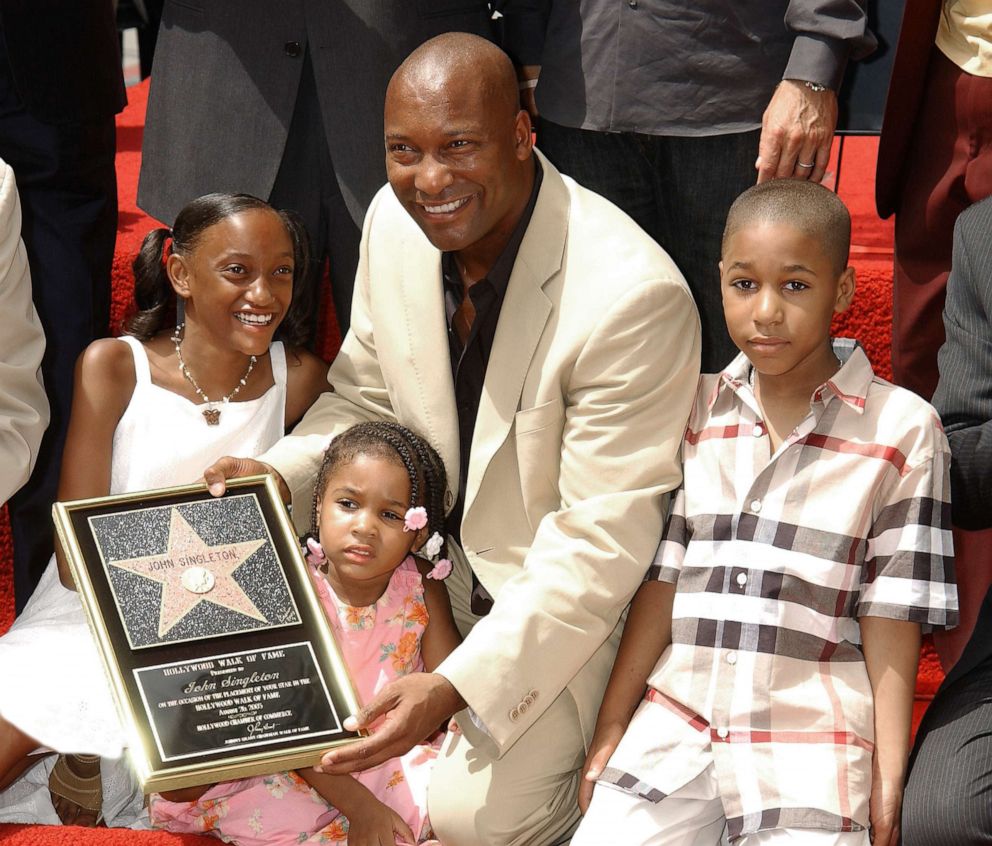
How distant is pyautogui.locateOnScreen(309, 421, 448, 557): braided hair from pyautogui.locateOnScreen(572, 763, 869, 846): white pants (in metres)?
0.52

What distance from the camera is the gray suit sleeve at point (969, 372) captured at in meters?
2.09

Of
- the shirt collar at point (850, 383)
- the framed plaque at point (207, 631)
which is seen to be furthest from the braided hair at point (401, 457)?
the shirt collar at point (850, 383)

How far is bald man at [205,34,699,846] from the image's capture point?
6.96 ft

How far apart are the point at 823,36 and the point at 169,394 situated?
49.3 inches

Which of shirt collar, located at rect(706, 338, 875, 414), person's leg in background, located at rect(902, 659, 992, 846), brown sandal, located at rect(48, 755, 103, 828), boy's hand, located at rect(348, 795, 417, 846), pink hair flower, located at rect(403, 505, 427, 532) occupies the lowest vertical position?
brown sandal, located at rect(48, 755, 103, 828)

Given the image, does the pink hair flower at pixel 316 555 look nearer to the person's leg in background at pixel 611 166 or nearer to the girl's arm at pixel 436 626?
the girl's arm at pixel 436 626

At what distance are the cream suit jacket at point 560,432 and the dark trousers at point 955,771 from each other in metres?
0.47

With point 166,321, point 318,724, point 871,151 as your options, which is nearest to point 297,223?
point 166,321

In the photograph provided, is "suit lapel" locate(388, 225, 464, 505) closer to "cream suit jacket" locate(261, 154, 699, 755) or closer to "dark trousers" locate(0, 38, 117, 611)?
"cream suit jacket" locate(261, 154, 699, 755)

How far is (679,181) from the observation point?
2604 mm

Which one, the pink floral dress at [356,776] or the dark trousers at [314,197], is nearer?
the pink floral dress at [356,776]

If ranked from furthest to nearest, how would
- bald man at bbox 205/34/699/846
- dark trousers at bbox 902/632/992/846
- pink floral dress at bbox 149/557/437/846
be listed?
Answer: pink floral dress at bbox 149/557/437/846
bald man at bbox 205/34/699/846
dark trousers at bbox 902/632/992/846

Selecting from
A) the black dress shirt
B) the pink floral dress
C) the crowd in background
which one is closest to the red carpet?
the pink floral dress

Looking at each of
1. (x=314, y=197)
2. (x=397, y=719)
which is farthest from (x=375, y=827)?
(x=314, y=197)
